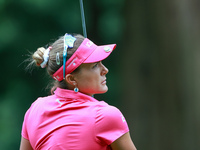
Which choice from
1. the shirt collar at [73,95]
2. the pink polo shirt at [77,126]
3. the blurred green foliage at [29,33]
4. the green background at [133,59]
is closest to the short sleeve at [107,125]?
the pink polo shirt at [77,126]

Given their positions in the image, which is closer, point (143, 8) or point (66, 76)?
point (66, 76)

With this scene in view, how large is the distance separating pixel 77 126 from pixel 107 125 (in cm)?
12

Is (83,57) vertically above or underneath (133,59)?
above

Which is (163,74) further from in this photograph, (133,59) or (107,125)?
(107,125)

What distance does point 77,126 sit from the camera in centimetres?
162

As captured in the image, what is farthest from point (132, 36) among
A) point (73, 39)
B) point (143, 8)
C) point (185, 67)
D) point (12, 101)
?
point (73, 39)

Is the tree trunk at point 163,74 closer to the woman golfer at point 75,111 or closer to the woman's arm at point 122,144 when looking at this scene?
the woman golfer at point 75,111

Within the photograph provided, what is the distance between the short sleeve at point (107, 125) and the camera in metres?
1.61

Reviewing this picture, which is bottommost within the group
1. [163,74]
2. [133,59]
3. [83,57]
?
[163,74]

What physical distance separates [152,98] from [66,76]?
3020 millimetres

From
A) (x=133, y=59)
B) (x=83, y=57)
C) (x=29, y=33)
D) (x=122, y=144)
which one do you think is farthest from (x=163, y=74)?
(x=122, y=144)

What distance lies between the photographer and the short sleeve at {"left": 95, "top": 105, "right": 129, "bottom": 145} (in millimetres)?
1605

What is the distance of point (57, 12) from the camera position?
4797mm

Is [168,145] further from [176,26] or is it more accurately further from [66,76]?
[66,76]
